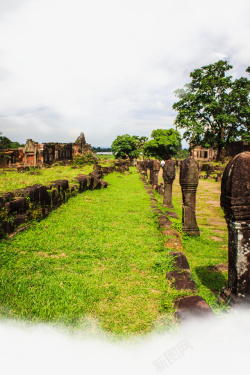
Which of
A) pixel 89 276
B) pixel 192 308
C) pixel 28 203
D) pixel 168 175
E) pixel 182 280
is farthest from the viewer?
pixel 168 175

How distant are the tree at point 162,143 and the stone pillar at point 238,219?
50597mm

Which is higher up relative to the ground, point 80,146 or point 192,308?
point 80,146

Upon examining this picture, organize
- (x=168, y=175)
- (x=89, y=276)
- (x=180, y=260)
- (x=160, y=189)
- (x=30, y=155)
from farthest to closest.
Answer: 1. (x=30, y=155)
2. (x=160, y=189)
3. (x=168, y=175)
4. (x=180, y=260)
5. (x=89, y=276)

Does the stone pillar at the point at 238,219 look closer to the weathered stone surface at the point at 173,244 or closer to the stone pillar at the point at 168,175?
the weathered stone surface at the point at 173,244

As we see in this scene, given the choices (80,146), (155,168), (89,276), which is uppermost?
(80,146)

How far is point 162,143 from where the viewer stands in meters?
51.7

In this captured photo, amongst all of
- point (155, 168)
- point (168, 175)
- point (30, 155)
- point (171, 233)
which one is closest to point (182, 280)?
point (171, 233)

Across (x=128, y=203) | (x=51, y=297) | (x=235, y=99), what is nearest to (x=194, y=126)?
(x=235, y=99)

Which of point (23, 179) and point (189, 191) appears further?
point (23, 179)

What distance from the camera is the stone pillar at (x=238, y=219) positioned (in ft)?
7.58

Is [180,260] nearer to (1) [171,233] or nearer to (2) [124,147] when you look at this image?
(1) [171,233]

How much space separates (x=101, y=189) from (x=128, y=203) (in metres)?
3.26

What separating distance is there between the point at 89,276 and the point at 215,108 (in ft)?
98.7

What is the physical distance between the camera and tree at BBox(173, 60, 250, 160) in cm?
2852
